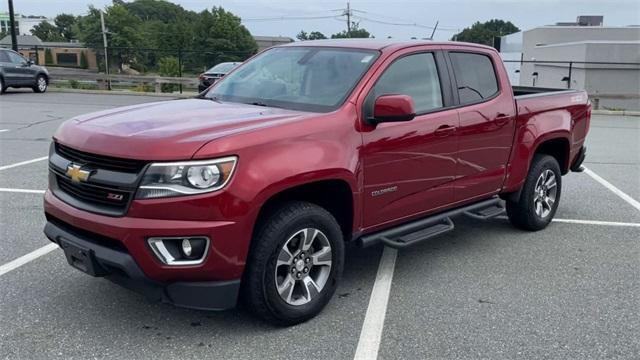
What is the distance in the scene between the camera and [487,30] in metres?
113

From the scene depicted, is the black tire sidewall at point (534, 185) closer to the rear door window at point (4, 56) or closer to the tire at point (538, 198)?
the tire at point (538, 198)

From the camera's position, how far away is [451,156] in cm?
489

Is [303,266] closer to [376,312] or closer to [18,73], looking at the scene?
[376,312]

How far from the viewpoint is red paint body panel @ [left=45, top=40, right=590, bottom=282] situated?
11.1ft

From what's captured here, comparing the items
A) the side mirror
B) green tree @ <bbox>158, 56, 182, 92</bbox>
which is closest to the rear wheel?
green tree @ <bbox>158, 56, 182, 92</bbox>

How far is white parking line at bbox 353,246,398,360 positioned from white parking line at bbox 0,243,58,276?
281 cm

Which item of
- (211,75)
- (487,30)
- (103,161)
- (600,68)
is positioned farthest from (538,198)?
(487,30)

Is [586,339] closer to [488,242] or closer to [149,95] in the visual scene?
[488,242]

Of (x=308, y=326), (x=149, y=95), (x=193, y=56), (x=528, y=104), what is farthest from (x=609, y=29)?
(x=308, y=326)

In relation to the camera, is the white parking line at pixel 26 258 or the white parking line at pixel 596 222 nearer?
the white parking line at pixel 26 258

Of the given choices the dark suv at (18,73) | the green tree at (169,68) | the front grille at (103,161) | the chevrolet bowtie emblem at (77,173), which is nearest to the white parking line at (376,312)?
the front grille at (103,161)

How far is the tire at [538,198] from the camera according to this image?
598 cm

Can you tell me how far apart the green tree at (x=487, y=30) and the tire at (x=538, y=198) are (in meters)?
95.7

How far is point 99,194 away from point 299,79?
1826 mm
